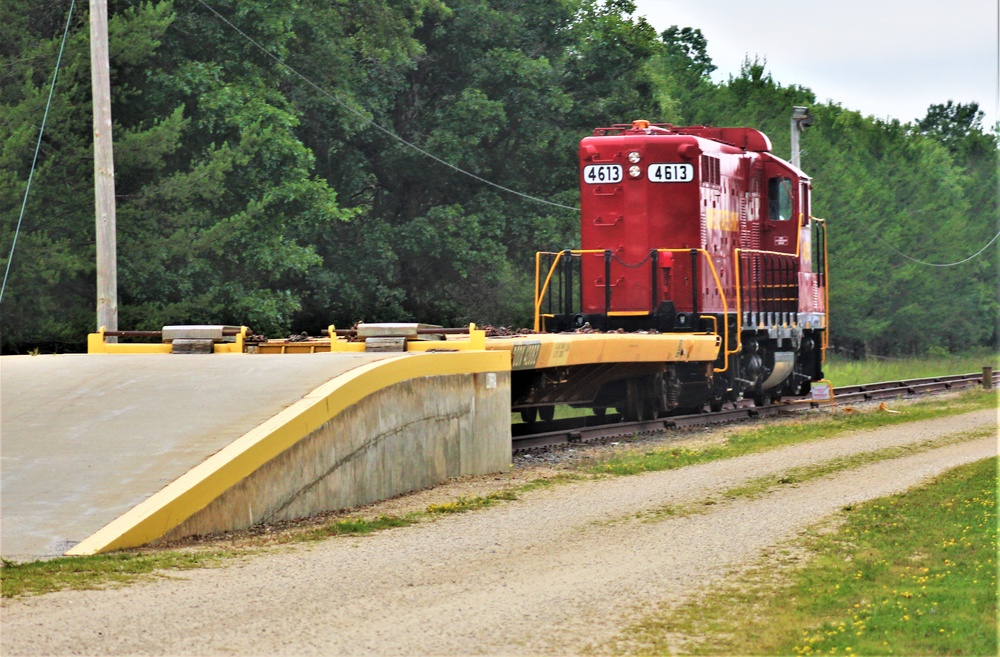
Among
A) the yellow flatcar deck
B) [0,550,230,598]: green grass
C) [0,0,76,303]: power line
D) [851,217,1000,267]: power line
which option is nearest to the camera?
[0,550,230,598]: green grass

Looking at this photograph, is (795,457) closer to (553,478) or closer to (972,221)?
(553,478)

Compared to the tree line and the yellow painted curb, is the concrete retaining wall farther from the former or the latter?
the tree line

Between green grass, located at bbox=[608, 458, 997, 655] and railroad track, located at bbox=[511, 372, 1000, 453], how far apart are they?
6.90 m

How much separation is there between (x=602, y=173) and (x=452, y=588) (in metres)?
14.9

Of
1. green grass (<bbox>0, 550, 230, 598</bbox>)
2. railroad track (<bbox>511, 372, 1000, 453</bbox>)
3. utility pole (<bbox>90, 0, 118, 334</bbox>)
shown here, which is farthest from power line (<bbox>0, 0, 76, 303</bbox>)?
green grass (<bbox>0, 550, 230, 598</bbox>)

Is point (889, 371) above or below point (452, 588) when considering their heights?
above

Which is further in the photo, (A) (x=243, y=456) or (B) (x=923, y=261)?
(B) (x=923, y=261)

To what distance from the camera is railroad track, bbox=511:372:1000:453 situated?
59.0 feet

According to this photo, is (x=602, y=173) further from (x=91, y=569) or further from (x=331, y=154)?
(x=331, y=154)

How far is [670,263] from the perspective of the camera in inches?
861

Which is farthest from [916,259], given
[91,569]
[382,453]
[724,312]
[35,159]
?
[91,569]

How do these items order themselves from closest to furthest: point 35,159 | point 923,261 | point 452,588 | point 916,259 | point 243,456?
point 452,588 → point 243,456 → point 35,159 → point 916,259 → point 923,261

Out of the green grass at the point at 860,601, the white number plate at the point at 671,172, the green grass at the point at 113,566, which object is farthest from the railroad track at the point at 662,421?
the green grass at the point at 113,566

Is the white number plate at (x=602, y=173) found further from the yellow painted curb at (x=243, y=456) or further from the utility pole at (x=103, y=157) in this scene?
the yellow painted curb at (x=243, y=456)
